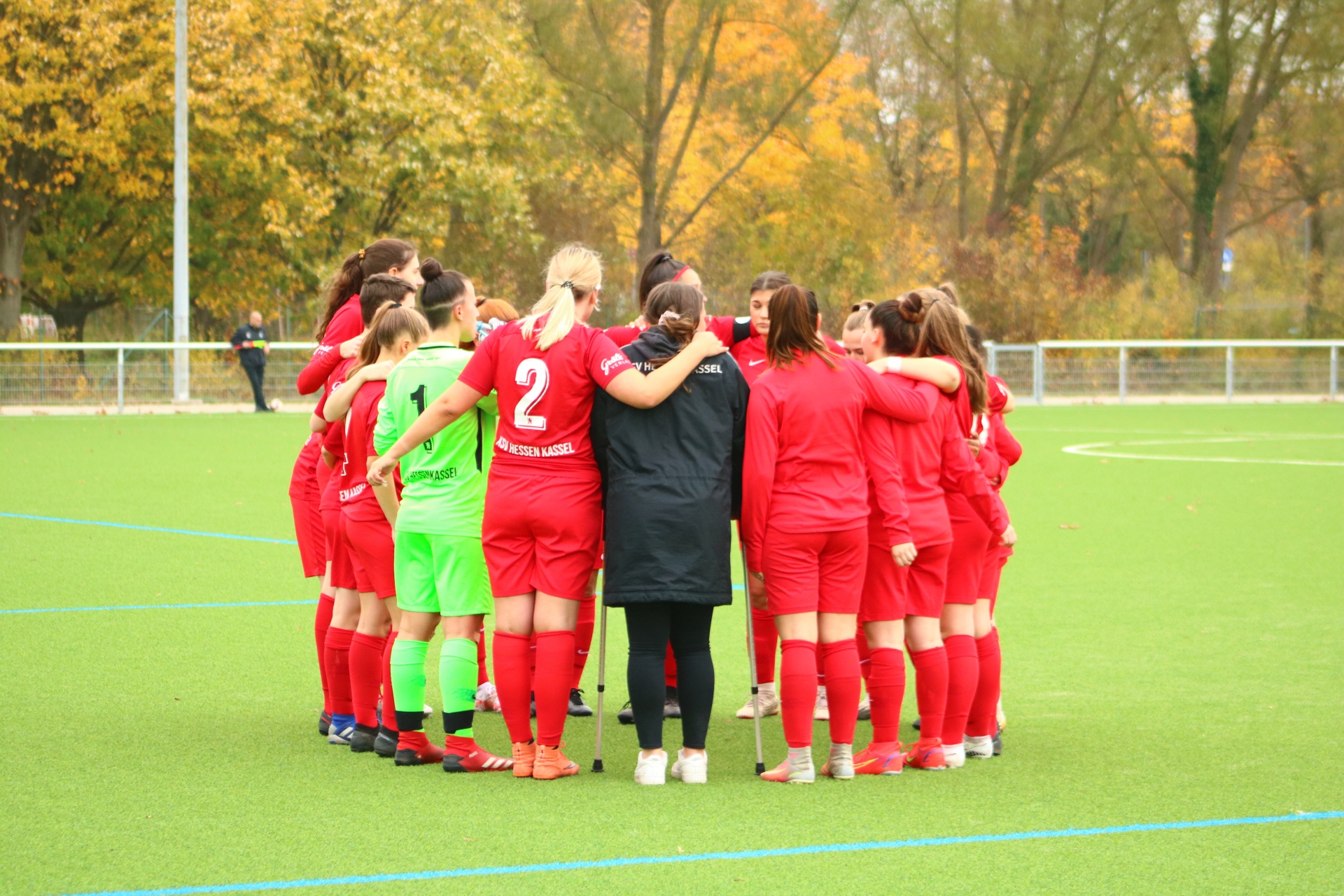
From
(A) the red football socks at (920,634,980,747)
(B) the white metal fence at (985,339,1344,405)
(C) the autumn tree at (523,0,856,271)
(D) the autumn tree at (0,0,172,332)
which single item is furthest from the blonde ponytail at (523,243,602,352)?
(C) the autumn tree at (523,0,856,271)

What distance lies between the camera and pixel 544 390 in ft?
16.1

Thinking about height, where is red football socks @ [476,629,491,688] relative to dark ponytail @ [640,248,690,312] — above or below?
below

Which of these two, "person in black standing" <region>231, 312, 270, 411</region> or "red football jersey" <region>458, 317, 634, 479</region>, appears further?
"person in black standing" <region>231, 312, 270, 411</region>

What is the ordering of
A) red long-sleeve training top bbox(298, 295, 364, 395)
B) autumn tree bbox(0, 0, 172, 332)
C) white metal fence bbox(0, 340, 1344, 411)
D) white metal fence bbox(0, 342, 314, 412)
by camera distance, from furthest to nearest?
white metal fence bbox(0, 340, 1344, 411)
autumn tree bbox(0, 0, 172, 332)
white metal fence bbox(0, 342, 314, 412)
red long-sleeve training top bbox(298, 295, 364, 395)

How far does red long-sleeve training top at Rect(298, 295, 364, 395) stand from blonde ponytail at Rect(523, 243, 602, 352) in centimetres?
118

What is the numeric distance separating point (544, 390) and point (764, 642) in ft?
5.73

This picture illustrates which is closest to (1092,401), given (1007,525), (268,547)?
(268,547)

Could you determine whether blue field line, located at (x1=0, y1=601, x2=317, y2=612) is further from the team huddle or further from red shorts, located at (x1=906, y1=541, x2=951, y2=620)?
red shorts, located at (x1=906, y1=541, x2=951, y2=620)

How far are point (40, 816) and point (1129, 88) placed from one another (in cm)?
3932

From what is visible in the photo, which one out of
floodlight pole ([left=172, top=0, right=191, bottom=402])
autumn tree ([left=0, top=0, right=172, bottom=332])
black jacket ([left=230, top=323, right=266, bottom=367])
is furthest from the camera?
autumn tree ([left=0, top=0, right=172, bottom=332])

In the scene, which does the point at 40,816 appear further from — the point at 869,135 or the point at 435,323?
the point at 869,135

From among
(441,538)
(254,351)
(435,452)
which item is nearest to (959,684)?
(441,538)

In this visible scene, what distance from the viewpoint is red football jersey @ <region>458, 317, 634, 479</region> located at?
4.91m

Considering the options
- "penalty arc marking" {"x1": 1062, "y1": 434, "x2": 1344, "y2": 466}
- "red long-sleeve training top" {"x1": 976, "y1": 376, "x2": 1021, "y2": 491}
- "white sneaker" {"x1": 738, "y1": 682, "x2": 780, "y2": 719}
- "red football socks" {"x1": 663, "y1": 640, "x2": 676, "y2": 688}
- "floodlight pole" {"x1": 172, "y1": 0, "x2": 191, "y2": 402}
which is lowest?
"white sneaker" {"x1": 738, "y1": 682, "x2": 780, "y2": 719}
